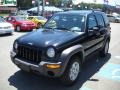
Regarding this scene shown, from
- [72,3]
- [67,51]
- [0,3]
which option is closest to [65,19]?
[67,51]

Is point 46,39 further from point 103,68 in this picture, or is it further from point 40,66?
point 103,68

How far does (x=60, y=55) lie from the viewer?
231 inches

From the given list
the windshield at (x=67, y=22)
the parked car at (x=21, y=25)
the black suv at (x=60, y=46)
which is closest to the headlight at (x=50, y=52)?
the black suv at (x=60, y=46)

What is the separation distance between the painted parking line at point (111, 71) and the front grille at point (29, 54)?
2.45 m

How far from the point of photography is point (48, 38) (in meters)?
6.30

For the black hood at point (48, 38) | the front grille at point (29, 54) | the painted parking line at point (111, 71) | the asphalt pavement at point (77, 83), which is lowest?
the painted parking line at point (111, 71)

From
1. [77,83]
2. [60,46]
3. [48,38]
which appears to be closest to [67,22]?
[48,38]

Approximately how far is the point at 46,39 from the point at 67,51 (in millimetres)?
659

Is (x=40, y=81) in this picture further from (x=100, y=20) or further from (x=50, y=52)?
(x=100, y=20)

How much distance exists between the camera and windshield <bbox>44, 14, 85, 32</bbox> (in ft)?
23.5

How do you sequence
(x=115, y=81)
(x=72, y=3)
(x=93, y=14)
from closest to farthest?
(x=115, y=81) < (x=93, y=14) < (x=72, y=3)

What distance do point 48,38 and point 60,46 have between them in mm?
511

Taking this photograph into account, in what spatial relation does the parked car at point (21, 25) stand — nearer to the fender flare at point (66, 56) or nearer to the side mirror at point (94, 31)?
the side mirror at point (94, 31)

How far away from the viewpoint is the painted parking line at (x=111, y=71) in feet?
24.3
